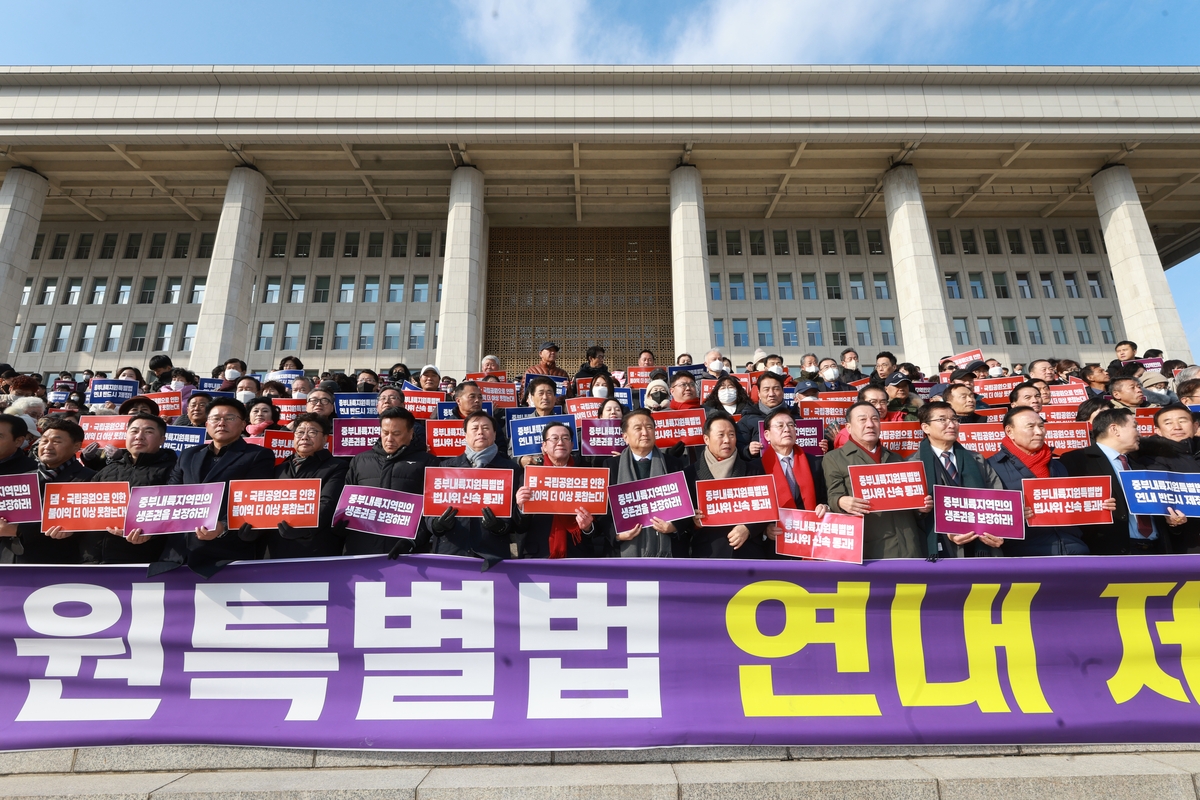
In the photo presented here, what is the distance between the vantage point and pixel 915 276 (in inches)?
1019

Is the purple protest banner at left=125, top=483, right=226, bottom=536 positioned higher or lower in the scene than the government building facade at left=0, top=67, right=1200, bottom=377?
lower

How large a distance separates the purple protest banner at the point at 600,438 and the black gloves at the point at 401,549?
2575mm

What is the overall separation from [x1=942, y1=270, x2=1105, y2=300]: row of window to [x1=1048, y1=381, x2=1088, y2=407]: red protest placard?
1151 inches

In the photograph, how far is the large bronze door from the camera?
33969 mm

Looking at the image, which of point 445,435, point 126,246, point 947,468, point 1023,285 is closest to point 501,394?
point 445,435

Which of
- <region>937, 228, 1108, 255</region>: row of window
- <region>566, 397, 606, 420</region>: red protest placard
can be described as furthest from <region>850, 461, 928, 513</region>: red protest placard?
<region>937, 228, 1108, 255</region>: row of window

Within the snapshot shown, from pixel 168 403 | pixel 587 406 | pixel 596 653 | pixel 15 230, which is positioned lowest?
pixel 596 653

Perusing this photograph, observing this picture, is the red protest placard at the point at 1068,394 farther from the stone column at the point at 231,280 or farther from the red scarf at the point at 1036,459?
the stone column at the point at 231,280

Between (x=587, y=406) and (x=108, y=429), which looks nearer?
(x=108, y=429)

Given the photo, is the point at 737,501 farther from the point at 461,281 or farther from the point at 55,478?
the point at 461,281

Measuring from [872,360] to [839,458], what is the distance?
101ft

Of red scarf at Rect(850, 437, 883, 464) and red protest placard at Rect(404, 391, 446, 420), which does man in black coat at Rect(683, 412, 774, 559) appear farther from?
red protest placard at Rect(404, 391, 446, 420)

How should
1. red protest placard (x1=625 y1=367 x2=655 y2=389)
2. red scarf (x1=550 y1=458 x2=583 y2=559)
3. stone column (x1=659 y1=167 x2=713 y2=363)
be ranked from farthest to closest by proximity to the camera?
stone column (x1=659 y1=167 x2=713 y2=363)
red protest placard (x1=625 y1=367 x2=655 y2=389)
red scarf (x1=550 y1=458 x2=583 y2=559)

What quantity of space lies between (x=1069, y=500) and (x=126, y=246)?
1716 inches
